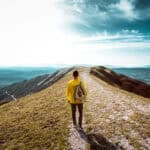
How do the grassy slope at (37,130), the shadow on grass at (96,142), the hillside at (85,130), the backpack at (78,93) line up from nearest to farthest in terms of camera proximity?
the shadow on grass at (96,142), the hillside at (85,130), the grassy slope at (37,130), the backpack at (78,93)

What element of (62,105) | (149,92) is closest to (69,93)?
(62,105)

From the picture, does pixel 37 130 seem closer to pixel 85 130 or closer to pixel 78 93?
pixel 85 130

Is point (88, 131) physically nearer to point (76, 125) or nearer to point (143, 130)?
point (76, 125)

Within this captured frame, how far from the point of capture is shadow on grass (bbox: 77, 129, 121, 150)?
45.6 ft

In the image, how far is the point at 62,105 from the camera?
2645cm

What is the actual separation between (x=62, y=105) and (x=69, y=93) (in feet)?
32.6

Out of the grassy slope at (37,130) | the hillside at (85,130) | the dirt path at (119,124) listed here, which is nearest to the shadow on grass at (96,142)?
the hillside at (85,130)

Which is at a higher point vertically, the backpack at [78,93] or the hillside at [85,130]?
the backpack at [78,93]

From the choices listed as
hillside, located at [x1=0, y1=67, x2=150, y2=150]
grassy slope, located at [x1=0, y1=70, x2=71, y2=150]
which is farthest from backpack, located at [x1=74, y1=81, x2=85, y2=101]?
grassy slope, located at [x1=0, y1=70, x2=71, y2=150]

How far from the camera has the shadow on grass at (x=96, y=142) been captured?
13898mm

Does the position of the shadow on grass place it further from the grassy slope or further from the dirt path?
the grassy slope

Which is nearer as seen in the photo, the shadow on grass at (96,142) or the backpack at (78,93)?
the shadow on grass at (96,142)

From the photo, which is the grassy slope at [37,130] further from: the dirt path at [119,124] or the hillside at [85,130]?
the dirt path at [119,124]

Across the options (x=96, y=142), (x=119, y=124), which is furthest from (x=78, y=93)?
(x=119, y=124)
